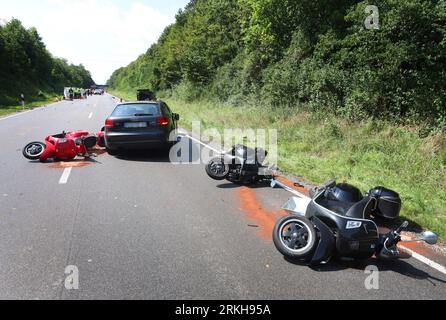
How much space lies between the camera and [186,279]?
3873 mm

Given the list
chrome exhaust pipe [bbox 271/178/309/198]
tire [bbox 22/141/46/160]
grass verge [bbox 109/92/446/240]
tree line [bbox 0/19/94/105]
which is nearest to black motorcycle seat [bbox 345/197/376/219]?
grass verge [bbox 109/92/446/240]

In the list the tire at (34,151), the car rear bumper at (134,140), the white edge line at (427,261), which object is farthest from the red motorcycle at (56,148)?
the white edge line at (427,261)

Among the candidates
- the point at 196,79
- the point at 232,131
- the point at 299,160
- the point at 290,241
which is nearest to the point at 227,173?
the point at 299,160

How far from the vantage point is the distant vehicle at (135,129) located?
9984 millimetres

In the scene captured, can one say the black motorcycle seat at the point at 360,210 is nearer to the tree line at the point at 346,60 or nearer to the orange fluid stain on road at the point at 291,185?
the orange fluid stain on road at the point at 291,185

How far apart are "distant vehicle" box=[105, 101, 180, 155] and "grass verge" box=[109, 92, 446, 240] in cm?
332

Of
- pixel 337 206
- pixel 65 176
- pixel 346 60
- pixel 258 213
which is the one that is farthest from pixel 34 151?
pixel 346 60

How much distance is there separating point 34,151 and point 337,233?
317 inches

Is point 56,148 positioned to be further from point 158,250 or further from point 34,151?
point 158,250

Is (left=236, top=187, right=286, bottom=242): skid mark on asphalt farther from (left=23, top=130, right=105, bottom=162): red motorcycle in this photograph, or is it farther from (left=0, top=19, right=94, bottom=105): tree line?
(left=0, top=19, right=94, bottom=105): tree line

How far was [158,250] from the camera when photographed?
452 centimetres

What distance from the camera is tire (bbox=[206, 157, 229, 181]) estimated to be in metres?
7.69

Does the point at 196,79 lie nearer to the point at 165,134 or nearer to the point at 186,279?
the point at 165,134
